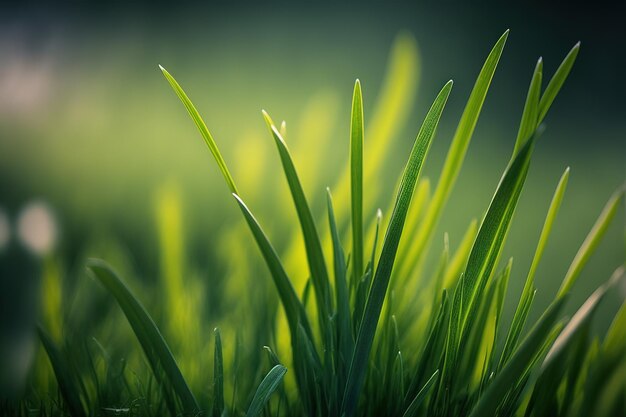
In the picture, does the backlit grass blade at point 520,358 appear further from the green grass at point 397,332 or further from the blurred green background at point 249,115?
the blurred green background at point 249,115

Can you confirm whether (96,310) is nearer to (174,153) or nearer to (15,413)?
(15,413)

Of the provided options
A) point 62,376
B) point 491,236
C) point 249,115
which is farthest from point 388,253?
point 249,115

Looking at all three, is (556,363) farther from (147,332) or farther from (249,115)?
(249,115)

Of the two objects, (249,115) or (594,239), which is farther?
(249,115)

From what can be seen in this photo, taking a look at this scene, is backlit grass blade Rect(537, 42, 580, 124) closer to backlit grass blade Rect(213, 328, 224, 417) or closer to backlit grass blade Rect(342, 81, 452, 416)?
backlit grass blade Rect(342, 81, 452, 416)

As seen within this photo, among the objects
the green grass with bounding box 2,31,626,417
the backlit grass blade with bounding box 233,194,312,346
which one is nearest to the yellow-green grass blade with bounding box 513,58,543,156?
the green grass with bounding box 2,31,626,417

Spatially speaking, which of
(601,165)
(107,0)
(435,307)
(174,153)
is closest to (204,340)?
(435,307)
